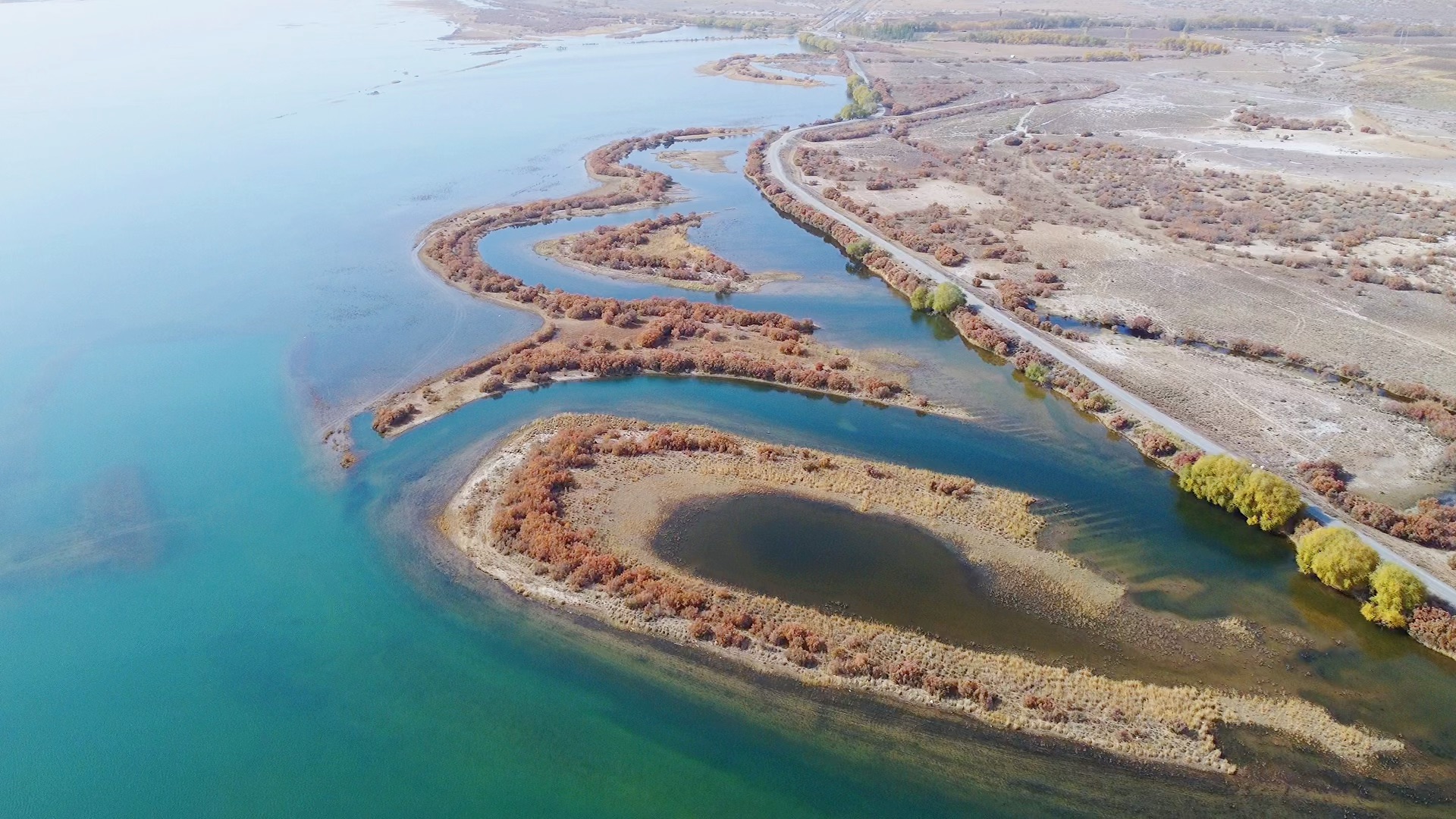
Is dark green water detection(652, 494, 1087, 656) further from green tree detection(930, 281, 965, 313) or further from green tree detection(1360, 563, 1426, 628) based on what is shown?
green tree detection(930, 281, 965, 313)

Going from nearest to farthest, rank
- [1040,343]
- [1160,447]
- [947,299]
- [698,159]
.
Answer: [1160,447]
[1040,343]
[947,299]
[698,159]

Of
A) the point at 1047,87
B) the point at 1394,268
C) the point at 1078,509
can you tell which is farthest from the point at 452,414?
the point at 1047,87

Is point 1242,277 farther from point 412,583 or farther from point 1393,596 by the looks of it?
point 412,583

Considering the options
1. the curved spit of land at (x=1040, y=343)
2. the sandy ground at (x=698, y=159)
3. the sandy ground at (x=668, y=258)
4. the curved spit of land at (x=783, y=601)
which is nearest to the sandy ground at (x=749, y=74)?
the sandy ground at (x=698, y=159)

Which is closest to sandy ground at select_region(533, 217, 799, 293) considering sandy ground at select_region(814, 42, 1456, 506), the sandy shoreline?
the sandy shoreline

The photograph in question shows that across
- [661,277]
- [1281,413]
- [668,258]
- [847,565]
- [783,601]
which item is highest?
[668,258]

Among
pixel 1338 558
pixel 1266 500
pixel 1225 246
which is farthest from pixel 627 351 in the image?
pixel 1225 246

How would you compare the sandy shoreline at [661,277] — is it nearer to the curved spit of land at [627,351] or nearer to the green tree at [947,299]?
the curved spit of land at [627,351]
